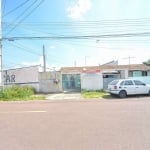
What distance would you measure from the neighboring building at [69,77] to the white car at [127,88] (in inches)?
278

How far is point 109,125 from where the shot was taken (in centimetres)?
997

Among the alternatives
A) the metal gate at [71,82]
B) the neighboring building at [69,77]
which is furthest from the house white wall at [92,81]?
the metal gate at [71,82]

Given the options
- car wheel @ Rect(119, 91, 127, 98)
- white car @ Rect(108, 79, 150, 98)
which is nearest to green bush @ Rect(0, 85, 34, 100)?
white car @ Rect(108, 79, 150, 98)

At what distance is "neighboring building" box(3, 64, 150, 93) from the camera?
3403 centimetres

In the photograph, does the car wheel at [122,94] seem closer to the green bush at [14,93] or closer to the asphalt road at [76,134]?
the green bush at [14,93]

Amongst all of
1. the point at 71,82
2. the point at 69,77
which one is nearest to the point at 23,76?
the point at 69,77

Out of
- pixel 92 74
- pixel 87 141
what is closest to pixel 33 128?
pixel 87 141

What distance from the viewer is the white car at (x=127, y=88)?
24875mm

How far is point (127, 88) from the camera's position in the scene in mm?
25062

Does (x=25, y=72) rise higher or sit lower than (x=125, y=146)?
higher

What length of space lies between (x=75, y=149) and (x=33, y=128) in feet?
10.4

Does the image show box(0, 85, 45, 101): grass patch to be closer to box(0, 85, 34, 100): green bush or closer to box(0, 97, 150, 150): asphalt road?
box(0, 85, 34, 100): green bush

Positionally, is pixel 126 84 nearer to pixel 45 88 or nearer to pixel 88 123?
pixel 45 88

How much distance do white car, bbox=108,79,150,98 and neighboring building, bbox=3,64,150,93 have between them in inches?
278
